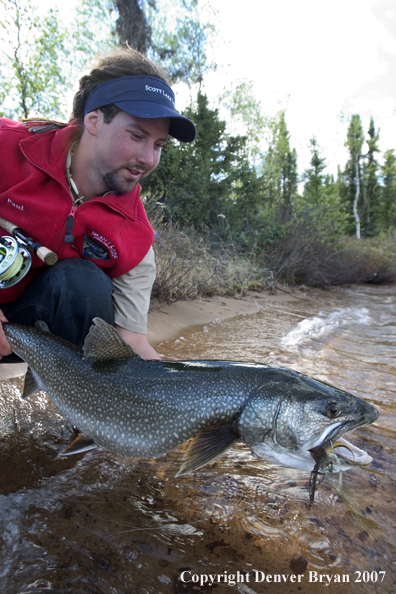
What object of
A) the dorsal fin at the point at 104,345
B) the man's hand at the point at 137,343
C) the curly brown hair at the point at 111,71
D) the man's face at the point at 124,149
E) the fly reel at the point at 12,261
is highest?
the curly brown hair at the point at 111,71

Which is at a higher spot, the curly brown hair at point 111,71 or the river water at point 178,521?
the curly brown hair at point 111,71

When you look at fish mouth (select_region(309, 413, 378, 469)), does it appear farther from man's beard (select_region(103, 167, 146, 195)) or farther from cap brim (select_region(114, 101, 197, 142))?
cap brim (select_region(114, 101, 197, 142))

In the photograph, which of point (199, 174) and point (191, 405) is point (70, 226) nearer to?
point (191, 405)

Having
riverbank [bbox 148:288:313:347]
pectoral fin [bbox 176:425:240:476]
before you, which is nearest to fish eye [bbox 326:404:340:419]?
pectoral fin [bbox 176:425:240:476]

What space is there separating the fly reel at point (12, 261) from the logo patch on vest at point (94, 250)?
0.46 meters

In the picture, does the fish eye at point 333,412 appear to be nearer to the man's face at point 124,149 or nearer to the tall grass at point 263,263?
the man's face at point 124,149

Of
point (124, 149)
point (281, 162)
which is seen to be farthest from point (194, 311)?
point (281, 162)

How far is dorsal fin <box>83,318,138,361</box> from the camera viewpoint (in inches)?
82.5

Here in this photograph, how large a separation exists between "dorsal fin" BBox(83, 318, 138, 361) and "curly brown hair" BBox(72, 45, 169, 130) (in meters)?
1.71

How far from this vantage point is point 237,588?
1.51m

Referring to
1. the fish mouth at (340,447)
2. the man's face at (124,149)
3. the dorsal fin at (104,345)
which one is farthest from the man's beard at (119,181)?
the fish mouth at (340,447)

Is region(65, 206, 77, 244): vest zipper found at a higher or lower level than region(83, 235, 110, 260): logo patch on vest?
higher

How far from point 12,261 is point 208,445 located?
161 centimetres

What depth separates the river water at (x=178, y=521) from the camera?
5.03ft
